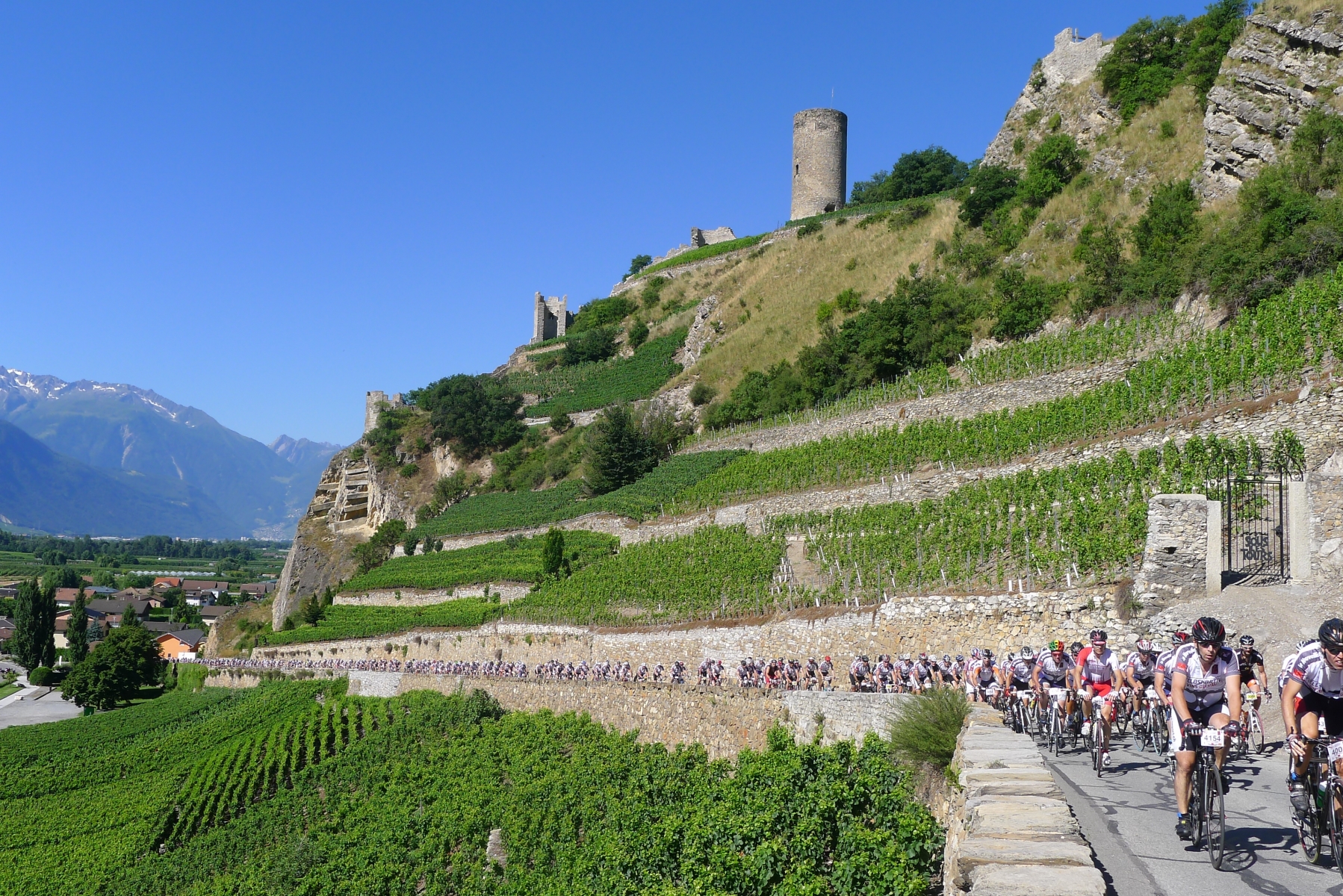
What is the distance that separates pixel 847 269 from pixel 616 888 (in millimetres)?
57713

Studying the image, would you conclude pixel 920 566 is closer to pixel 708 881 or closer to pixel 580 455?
pixel 708 881

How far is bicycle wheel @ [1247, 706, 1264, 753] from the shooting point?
41.0 ft

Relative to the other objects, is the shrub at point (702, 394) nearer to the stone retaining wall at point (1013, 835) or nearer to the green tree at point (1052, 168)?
the green tree at point (1052, 168)

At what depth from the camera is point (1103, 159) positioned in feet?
157

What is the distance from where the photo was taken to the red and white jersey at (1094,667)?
12.3m

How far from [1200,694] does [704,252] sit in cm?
9042

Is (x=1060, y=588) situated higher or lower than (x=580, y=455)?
lower

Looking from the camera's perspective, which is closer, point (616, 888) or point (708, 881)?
point (708, 881)

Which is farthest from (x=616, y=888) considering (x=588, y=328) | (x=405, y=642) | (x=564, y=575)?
(x=588, y=328)

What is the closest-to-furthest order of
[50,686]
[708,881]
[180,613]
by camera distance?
[708,881], [50,686], [180,613]

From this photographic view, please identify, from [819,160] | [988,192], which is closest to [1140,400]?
[988,192]

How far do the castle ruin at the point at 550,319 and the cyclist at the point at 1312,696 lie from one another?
9442cm

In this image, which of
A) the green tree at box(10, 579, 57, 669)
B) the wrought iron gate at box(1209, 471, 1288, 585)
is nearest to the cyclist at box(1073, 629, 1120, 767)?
the wrought iron gate at box(1209, 471, 1288, 585)

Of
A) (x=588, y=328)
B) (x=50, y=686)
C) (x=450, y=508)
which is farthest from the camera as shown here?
(x=588, y=328)
